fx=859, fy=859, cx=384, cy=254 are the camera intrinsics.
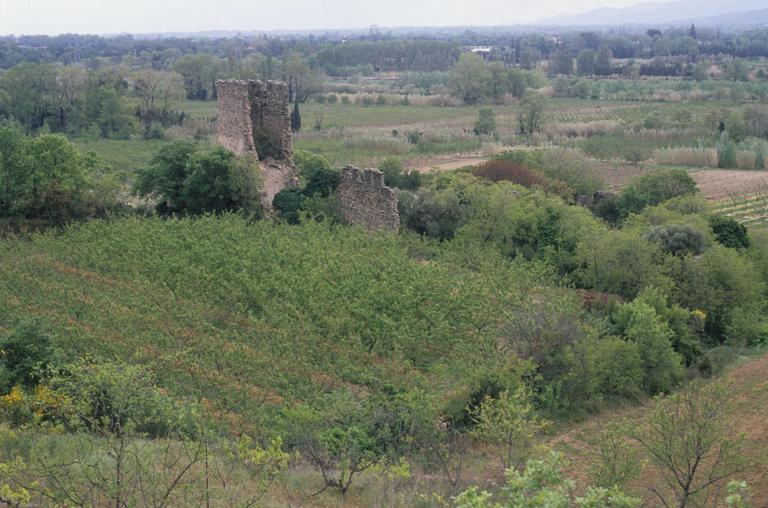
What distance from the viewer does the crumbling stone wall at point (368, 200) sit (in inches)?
965

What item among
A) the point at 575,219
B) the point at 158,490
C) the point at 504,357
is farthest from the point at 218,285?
the point at 575,219

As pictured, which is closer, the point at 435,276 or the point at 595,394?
the point at 595,394

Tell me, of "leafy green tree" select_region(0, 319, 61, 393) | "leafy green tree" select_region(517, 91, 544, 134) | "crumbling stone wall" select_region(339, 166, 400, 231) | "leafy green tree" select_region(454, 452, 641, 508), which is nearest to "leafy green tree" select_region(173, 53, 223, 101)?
"leafy green tree" select_region(517, 91, 544, 134)

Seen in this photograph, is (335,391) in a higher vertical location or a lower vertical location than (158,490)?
lower

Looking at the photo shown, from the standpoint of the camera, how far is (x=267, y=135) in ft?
90.4

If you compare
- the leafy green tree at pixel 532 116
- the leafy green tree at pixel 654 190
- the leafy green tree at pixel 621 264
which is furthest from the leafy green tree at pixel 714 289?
the leafy green tree at pixel 532 116

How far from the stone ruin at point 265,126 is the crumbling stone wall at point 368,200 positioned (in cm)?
272

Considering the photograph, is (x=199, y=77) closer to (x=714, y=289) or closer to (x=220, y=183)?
(x=220, y=183)

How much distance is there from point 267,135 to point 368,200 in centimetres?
485

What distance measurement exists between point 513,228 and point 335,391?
11.3 metres

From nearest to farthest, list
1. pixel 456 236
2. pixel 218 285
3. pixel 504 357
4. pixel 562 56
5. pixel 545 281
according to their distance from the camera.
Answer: pixel 504 357 < pixel 218 285 < pixel 545 281 < pixel 456 236 < pixel 562 56

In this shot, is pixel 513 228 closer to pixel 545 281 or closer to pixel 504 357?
pixel 545 281

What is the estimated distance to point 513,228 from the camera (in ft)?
80.2

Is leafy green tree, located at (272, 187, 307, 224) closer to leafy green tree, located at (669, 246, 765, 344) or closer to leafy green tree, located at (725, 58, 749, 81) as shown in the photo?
leafy green tree, located at (669, 246, 765, 344)
